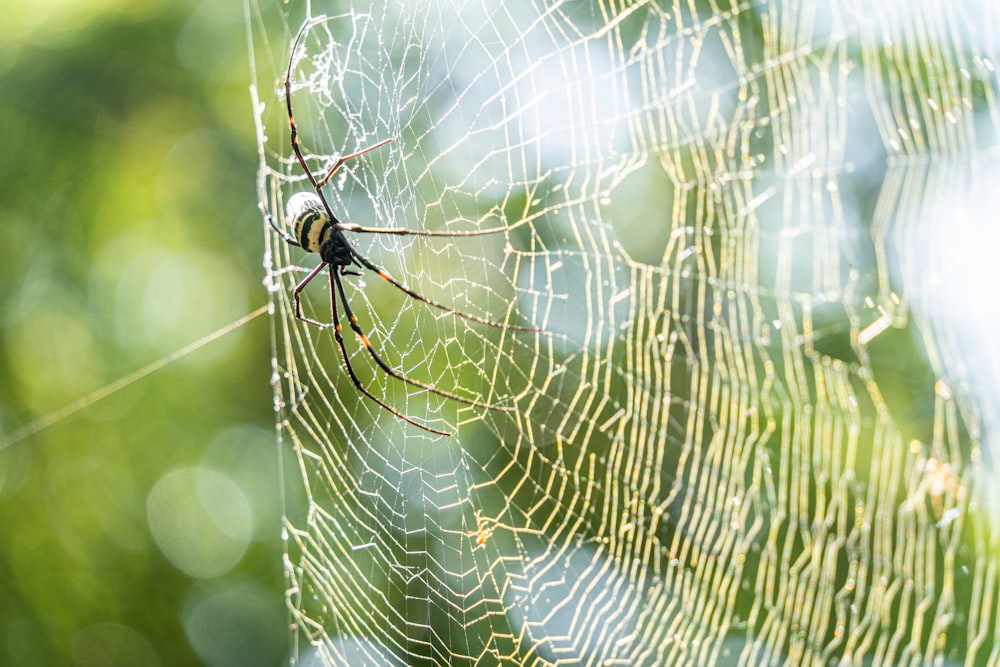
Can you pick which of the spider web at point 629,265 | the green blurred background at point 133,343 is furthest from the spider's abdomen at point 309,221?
the green blurred background at point 133,343

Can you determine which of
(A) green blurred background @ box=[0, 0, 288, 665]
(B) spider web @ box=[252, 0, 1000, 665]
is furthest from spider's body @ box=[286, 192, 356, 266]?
(A) green blurred background @ box=[0, 0, 288, 665]

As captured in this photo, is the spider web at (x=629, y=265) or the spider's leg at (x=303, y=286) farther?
the spider's leg at (x=303, y=286)

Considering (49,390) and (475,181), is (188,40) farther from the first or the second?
(475,181)

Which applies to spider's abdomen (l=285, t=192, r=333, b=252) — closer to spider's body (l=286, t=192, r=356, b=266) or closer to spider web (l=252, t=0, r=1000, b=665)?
spider's body (l=286, t=192, r=356, b=266)

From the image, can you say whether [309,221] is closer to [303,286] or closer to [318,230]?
[318,230]

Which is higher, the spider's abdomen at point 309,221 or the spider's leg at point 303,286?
the spider's abdomen at point 309,221

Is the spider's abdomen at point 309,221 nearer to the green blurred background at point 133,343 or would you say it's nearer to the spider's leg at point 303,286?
the spider's leg at point 303,286
